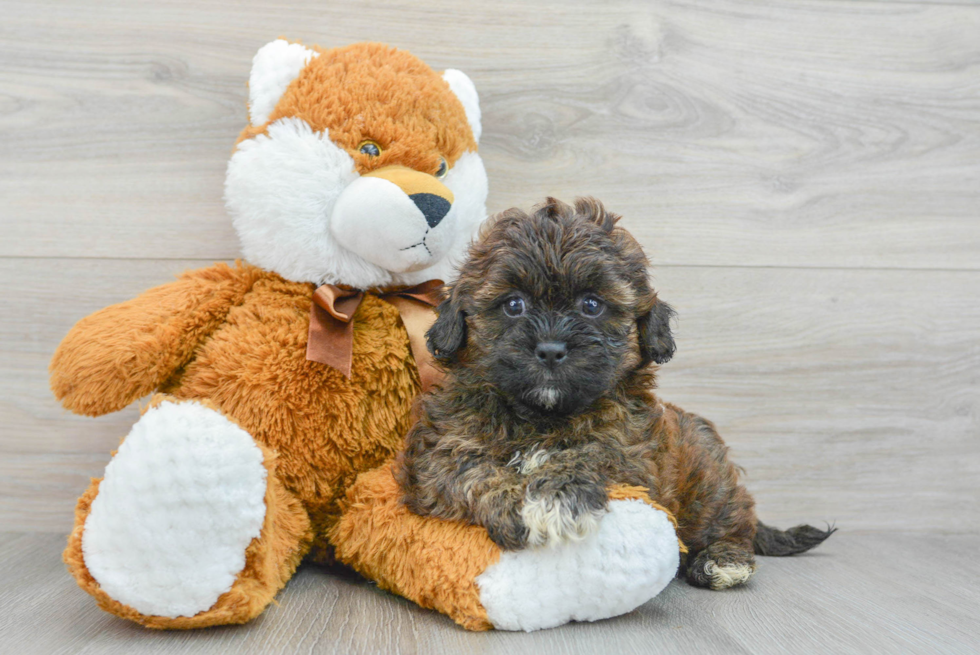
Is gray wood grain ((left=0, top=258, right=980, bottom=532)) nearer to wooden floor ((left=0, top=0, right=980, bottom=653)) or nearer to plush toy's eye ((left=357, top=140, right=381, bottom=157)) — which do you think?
wooden floor ((left=0, top=0, right=980, bottom=653))

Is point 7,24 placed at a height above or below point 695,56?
below

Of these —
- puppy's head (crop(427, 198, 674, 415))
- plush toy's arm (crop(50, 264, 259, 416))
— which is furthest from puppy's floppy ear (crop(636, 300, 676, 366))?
plush toy's arm (crop(50, 264, 259, 416))

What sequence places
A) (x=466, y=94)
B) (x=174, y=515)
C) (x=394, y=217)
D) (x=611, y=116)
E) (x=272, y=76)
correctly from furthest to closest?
1. (x=611, y=116)
2. (x=466, y=94)
3. (x=272, y=76)
4. (x=394, y=217)
5. (x=174, y=515)

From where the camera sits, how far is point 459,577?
1.24 metres

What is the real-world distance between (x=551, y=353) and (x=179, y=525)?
0.63 meters

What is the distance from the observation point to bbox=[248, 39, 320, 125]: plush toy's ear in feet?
5.00

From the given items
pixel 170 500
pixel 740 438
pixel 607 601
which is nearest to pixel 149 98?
pixel 170 500

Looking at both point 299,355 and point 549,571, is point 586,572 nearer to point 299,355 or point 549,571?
point 549,571

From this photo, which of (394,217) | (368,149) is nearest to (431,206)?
(394,217)

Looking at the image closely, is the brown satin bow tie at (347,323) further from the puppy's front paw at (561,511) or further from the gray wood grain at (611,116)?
the gray wood grain at (611,116)

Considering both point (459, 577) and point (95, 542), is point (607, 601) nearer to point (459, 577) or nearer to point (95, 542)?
point (459, 577)

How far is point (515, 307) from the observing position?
4.10 ft

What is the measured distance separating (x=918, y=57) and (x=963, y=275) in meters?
0.61

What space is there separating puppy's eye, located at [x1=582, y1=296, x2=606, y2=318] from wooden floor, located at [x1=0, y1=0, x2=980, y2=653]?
74 cm
